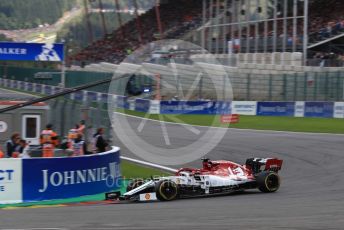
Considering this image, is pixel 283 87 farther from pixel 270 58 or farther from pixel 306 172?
pixel 306 172

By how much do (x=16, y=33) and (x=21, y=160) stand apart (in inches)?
3032

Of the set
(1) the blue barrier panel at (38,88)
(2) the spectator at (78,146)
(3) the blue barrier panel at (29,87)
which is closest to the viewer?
(2) the spectator at (78,146)

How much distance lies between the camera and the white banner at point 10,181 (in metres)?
15.2

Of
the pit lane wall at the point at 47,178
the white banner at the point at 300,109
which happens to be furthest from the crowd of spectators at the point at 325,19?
the pit lane wall at the point at 47,178

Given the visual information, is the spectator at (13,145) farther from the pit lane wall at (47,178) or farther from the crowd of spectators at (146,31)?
the crowd of spectators at (146,31)

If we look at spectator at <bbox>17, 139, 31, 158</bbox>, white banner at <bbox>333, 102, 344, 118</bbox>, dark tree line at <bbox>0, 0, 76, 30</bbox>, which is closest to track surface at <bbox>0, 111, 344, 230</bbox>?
spectator at <bbox>17, 139, 31, 158</bbox>

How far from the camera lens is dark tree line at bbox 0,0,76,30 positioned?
3610 inches

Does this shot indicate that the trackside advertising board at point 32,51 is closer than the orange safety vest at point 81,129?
No

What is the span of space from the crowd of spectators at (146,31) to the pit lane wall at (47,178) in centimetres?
5010

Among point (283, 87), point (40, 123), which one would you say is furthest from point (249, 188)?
point (283, 87)

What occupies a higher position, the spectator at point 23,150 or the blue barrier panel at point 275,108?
the blue barrier panel at point 275,108

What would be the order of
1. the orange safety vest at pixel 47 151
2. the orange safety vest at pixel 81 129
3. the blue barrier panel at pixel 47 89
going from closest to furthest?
the orange safety vest at pixel 47 151
the orange safety vest at pixel 81 129
the blue barrier panel at pixel 47 89

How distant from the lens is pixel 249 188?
659 inches

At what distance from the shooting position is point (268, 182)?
55.4ft
